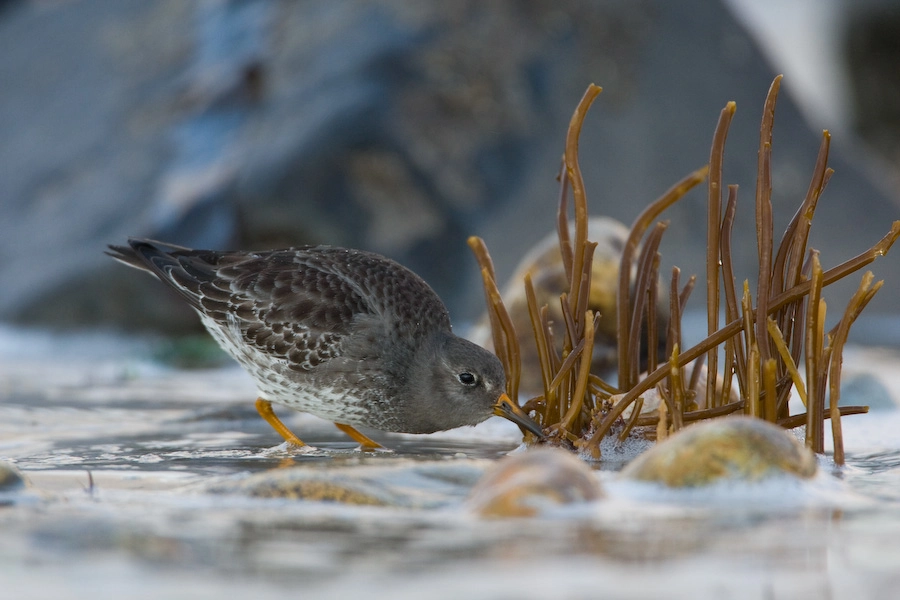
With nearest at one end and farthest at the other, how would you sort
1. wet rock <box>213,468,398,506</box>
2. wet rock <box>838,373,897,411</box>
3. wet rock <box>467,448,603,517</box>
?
wet rock <box>467,448,603,517</box> < wet rock <box>213,468,398,506</box> < wet rock <box>838,373,897,411</box>

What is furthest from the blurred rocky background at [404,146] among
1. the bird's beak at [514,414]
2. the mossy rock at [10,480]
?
the mossy rock at [10,480]

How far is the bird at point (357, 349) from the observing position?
17.1 ft

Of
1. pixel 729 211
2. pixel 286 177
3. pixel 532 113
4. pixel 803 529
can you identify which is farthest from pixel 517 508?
pixel 532 113

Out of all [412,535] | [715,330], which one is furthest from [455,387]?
[412,535]

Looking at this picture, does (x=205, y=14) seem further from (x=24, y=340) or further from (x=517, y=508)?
(x=517, y=508)

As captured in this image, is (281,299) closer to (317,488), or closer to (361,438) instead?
(361,438)

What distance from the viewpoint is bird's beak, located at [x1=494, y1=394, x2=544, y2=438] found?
16.0 ft

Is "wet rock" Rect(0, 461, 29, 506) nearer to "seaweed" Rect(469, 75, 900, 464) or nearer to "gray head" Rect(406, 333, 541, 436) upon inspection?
"gray head" Rect(406, 333, 541, 436)

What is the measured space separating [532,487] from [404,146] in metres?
9.08

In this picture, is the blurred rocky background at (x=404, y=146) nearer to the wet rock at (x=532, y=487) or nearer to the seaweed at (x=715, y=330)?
the seaweed at (x=715, y=330)

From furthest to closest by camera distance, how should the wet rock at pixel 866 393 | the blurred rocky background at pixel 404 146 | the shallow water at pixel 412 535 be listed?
1. the blurred rocky background at pixel 404 146
2. the wet rock at pixel 866 393
3. the shallow water at pixel 412 535

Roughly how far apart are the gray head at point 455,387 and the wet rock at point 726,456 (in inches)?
59.0

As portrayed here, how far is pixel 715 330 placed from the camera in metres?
4.61

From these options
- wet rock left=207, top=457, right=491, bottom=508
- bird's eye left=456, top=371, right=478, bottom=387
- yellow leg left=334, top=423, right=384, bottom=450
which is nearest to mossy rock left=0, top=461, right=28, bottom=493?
wet rock left=207, top=457, right=491, bottom=508
